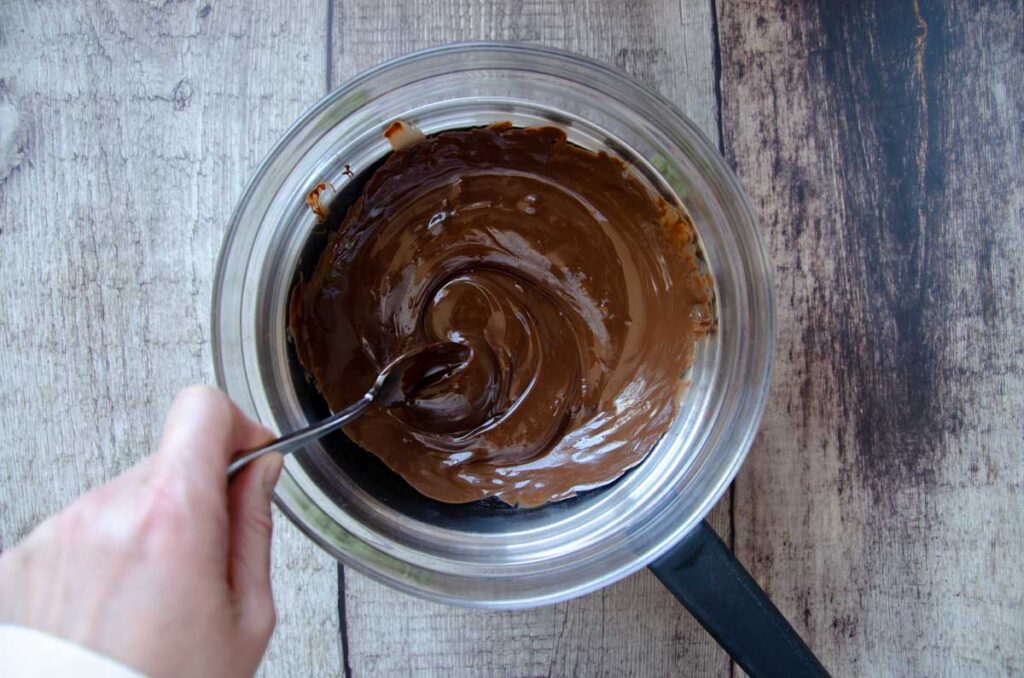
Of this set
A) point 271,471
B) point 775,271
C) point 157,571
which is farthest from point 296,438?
point 775,271

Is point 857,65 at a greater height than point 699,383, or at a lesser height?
greater

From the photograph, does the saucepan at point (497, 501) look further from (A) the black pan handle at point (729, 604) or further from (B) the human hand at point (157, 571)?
(B) the human hand at point (157, 571)

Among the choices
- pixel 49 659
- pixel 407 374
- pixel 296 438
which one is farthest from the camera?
pixel 407 374

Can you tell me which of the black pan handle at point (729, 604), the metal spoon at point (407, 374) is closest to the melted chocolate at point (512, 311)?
the metal spoon at point (407, 374)

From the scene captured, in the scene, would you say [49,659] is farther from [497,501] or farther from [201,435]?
[497,501]

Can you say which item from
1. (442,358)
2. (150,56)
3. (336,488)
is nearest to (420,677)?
(336,488)

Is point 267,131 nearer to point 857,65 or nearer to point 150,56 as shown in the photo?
point 150,56
